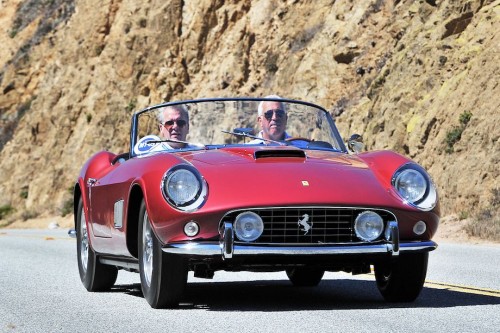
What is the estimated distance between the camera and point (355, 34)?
32.6 metres

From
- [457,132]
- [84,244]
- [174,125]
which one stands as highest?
[457,132]

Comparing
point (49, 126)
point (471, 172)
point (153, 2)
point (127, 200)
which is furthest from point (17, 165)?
point (127, 200)

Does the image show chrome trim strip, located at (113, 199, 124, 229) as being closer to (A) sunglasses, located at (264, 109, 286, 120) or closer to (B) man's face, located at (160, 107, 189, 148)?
(B) man's face, located at (160, 107, 189, 148)

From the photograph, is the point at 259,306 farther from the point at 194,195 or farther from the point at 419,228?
the point at 419,228

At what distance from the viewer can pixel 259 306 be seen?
7496mm

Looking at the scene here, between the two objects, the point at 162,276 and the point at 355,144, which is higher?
the point at 355,144

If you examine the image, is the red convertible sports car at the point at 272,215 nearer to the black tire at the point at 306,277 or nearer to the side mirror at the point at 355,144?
the side mirror at the point at 355,144

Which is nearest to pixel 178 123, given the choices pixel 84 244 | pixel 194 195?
pixel 84 244

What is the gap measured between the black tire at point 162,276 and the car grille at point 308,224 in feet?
1.58

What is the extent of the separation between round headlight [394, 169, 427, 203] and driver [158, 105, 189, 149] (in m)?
2.15

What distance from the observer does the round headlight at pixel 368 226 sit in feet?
23.3

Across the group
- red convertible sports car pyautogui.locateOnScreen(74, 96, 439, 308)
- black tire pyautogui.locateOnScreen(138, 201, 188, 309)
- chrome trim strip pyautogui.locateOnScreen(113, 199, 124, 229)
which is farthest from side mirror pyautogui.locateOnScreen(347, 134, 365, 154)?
black tire pyautogui.locateOnScreen(138, 201, 188, 309)

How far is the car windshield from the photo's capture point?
8.72 m

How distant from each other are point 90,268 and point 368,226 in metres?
3.36
